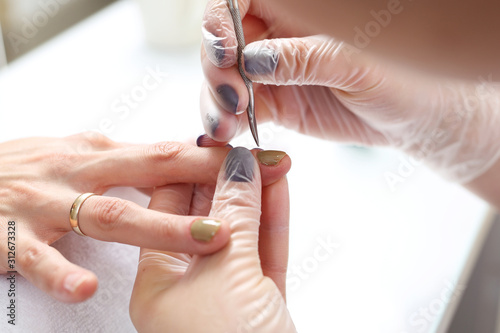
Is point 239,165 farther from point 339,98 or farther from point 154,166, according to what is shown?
point 339,98

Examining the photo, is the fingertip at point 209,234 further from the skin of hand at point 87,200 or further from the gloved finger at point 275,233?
the gloved finger at point 275,233

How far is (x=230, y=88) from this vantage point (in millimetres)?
792

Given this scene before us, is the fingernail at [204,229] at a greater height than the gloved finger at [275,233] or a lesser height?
greater

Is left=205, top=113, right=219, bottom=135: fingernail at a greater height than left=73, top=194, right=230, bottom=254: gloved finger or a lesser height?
greater

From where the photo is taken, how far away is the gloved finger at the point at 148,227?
646mm

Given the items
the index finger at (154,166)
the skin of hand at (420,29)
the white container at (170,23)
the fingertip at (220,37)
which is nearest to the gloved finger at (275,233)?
the index finger at (154,166)

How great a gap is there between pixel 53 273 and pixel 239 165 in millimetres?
337

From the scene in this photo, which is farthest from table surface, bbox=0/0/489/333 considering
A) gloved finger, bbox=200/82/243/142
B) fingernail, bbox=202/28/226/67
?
fingernail, bbox=202/28/226/67

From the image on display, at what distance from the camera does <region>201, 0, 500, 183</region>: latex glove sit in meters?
0.80

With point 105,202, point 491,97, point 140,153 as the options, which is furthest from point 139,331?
point 491,97

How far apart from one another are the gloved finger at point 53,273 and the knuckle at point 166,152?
250 millimetres

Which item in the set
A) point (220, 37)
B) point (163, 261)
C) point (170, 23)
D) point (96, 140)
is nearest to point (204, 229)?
point (163, 261)

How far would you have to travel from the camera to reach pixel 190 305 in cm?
61

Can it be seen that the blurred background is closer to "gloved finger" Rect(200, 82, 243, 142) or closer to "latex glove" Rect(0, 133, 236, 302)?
"latex glove" Rect(0, 133, 236, 302)
